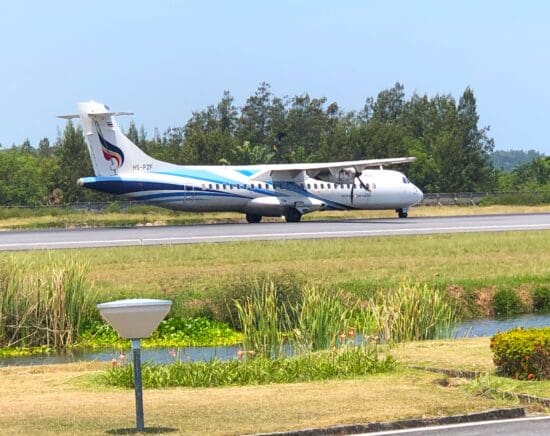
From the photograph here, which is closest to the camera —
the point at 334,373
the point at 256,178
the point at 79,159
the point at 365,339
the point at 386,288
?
A: the point at 334,373

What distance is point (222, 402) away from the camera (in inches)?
566

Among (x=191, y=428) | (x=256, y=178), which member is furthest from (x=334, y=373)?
(x=256, y=178)

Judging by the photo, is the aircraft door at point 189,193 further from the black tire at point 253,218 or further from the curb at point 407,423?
the curb at point 407,423

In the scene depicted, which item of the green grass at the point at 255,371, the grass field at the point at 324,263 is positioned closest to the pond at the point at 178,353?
the grass field at the point at 324,263

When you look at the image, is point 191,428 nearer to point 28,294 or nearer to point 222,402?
point 222,402

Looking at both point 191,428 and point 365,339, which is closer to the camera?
point 191,428

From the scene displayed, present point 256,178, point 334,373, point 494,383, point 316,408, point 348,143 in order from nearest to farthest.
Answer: point 316,408 → point 494,383 → point 334,373 → point 256,178 → point 348,143

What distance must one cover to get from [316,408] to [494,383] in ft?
8.05

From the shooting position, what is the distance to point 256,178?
60000mm

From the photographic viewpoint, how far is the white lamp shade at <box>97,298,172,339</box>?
38.6 ft

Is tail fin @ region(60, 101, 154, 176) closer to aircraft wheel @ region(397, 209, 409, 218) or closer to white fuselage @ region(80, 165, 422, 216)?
white fuselage @ region(80, 165, 422, 216)

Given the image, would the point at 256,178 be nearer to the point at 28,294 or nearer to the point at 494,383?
the point at 28,294

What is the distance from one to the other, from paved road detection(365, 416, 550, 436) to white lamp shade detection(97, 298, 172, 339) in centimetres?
249

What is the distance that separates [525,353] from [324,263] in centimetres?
2201
